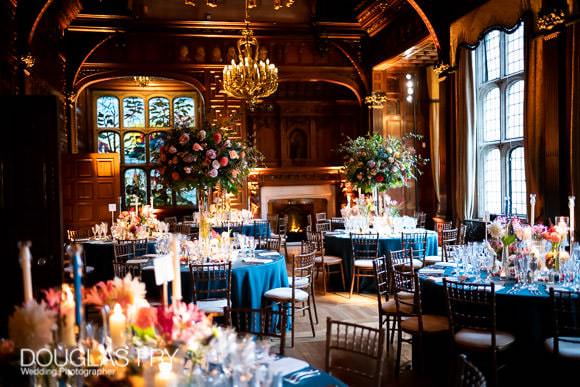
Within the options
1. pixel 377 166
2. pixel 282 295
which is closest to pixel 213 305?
pixel 282 295

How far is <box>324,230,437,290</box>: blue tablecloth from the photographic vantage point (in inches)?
336

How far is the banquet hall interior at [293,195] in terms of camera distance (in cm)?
243

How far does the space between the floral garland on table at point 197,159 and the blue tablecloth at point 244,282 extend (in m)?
1.05

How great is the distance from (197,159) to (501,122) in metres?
5.64

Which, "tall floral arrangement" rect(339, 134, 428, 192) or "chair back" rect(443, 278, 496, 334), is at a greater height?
"tall floral arrangement" rect(339, 134, 428, 192)

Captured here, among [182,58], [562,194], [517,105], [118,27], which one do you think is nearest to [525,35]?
[517,105]

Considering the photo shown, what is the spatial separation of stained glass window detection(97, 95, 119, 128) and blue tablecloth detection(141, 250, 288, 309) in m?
9.79

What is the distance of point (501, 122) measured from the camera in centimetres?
923

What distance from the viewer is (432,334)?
470cm

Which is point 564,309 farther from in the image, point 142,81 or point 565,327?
point 142,81

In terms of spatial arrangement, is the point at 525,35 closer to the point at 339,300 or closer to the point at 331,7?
the point at 339,300

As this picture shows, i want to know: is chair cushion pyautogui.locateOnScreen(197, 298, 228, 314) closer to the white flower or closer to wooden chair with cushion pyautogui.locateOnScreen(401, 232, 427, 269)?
the white flower

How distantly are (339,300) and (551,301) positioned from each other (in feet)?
15.0

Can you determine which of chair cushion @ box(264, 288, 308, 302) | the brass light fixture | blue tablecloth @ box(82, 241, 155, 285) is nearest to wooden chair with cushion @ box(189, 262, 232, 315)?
chair cushion @ box(264, 288, 308, 302)
